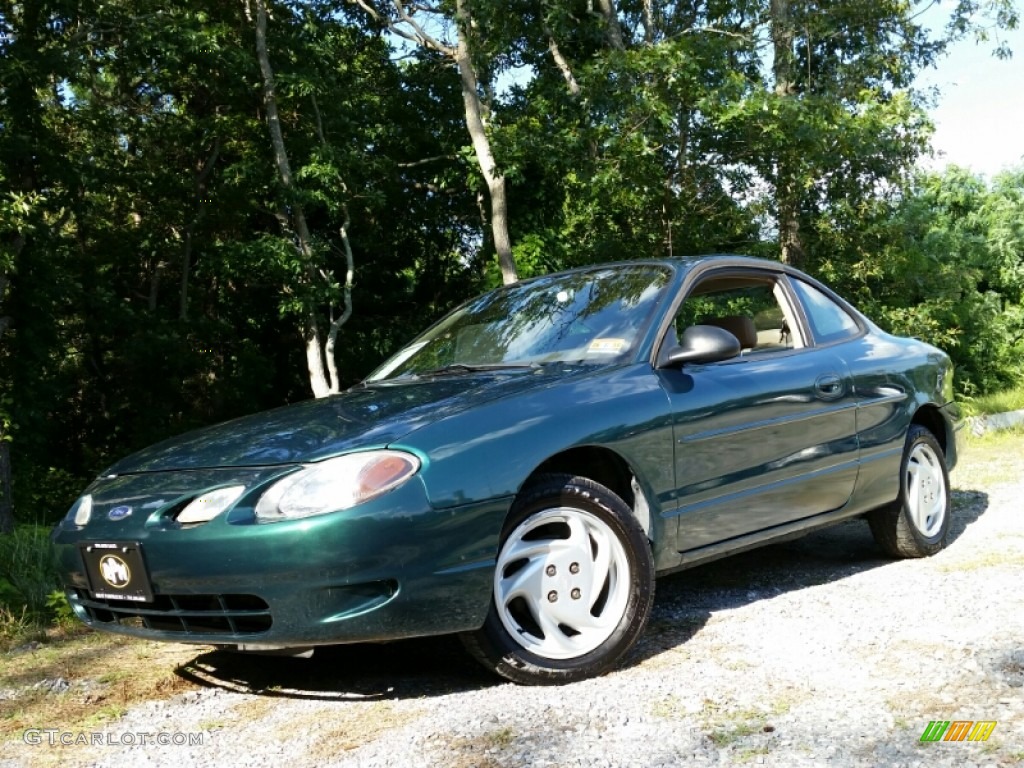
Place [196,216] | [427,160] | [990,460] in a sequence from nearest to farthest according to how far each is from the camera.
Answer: [990,460]
[196,216]
[427,160]

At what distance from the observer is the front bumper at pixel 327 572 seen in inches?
118

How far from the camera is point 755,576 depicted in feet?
16.5

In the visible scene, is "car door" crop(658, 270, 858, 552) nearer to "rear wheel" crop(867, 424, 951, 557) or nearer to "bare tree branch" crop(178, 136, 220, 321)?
"rear wheel" crop(867, 424, 951, 557)

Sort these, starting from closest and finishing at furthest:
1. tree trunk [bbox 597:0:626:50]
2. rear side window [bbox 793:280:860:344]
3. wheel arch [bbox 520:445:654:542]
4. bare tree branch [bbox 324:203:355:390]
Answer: wheel arch [bbox 520:445:654:542] < rear side window [bbox 793:280:860:344] < tree trunk [bbox 597:0:626:50] < bare tree branch [bbox 324:203:355:390]

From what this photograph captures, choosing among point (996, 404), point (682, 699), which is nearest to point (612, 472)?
point (682, 699)

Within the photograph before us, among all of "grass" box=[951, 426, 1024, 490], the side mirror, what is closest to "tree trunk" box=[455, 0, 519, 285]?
"grass" box=[951, 426, 1024, 490]

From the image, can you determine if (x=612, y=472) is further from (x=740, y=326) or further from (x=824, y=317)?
(x=824, y=317)

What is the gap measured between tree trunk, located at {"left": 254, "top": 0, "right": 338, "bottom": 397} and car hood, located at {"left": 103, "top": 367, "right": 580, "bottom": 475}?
45.6ft

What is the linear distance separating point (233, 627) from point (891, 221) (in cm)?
1724

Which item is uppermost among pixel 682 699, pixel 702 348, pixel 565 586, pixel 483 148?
pixel 483 148

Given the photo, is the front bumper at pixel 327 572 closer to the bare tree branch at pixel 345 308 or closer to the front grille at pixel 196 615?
the front grille at pixel 196 615

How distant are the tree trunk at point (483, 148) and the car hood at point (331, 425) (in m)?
12.9

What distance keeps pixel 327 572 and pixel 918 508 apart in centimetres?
344

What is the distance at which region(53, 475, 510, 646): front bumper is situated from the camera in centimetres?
299
